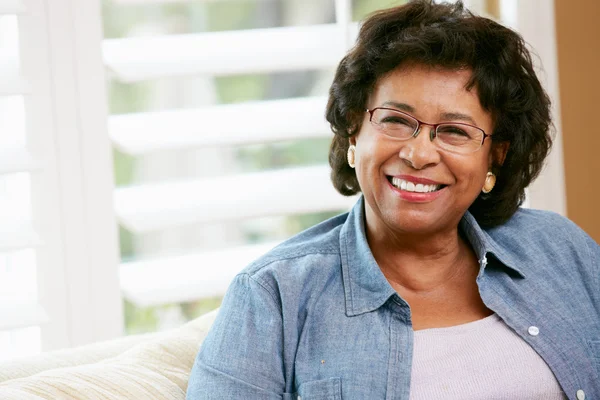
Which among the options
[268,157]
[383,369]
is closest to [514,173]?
[383,369]

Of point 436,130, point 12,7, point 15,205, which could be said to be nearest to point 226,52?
point 12,7

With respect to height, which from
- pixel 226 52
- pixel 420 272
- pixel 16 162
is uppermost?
pixel 226 52

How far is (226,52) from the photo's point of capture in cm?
225

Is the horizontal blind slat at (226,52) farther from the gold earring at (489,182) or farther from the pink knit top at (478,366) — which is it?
the pink knit top at (478,366)

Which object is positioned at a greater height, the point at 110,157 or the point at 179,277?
the point at 110,157

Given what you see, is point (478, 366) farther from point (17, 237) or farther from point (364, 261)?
point (17, 237)

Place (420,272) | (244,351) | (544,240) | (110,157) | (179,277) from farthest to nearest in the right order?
(179,277), (110,157), (544,240), (420,272), (244,351)

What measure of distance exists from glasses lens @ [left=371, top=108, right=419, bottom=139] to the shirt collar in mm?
203

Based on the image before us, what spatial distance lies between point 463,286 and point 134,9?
2.41 meters

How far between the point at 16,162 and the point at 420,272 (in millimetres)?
939

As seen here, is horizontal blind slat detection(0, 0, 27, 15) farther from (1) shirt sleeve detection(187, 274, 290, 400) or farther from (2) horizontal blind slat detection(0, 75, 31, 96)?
(1) shirt sleeve detection(187, 274, 290, 400)

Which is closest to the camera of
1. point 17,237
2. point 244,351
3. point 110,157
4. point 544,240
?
point 244,351

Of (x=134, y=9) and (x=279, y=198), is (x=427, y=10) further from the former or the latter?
(x=134, y=9)

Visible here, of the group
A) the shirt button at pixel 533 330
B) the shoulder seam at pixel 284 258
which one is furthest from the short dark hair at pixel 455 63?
the shirt button at pixel 533 330
